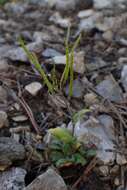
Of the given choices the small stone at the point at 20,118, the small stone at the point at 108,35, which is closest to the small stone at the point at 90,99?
the small stone at the point at 20,118

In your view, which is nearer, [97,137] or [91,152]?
[91,152]

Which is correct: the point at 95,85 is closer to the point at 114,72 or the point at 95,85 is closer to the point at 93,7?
the point at 114,72

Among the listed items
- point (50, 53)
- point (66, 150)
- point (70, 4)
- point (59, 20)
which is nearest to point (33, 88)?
point (50, 53)

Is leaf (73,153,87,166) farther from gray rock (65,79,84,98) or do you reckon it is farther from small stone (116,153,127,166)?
gray rock (65,79,84,98)

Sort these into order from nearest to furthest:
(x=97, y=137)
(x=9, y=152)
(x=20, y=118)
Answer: (x=9, y=152)
(x=97, y=137)
(x=20, y=118)

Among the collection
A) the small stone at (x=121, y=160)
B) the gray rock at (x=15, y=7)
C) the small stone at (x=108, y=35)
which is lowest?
the small stone at (x=121, y=160)

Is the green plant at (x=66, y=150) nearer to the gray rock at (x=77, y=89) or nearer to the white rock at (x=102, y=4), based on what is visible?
the gray rock at (x=77, y=89)

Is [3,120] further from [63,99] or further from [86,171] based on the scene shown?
[86,171]
